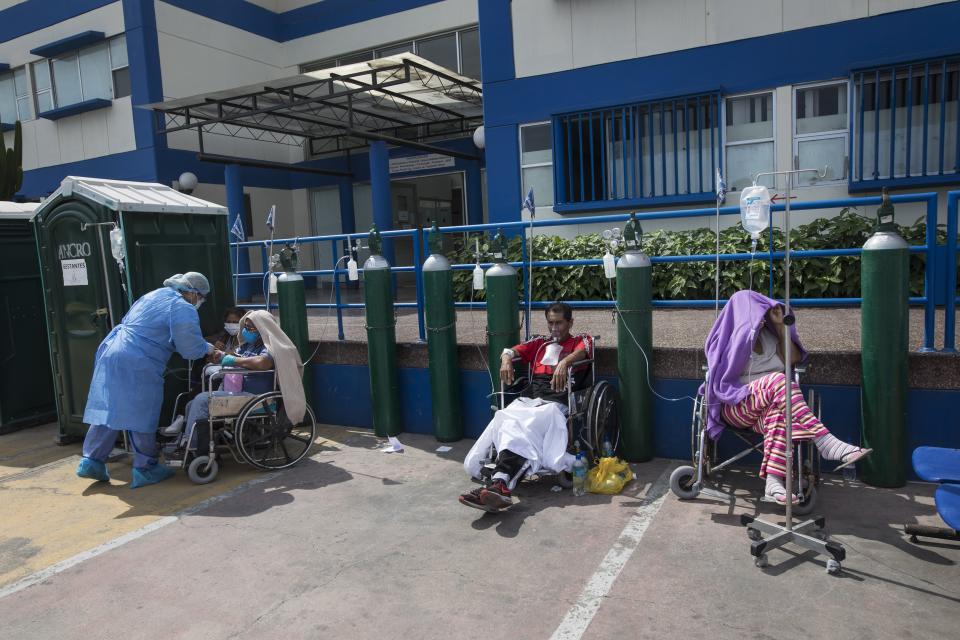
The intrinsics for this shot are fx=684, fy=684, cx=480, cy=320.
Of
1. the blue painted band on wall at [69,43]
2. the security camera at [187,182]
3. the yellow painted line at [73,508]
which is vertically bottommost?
the yellow painted line at [73,508]

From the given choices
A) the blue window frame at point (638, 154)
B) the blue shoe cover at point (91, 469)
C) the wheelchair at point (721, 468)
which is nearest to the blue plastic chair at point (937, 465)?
the wheelchair at point (721, 468)

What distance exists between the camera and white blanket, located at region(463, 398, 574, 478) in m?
4.52

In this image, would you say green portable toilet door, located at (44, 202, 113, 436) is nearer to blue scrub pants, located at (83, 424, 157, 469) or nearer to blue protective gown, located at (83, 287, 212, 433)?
blue protective gown, located at (83, 287, 212, 433)

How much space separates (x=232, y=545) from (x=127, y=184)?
4102 millimetres

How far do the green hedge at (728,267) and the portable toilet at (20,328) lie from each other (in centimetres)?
504

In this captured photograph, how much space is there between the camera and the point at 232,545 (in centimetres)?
418

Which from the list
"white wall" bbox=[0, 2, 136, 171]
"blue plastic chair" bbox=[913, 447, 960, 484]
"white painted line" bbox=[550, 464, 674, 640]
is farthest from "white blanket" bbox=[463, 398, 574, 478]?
"white wall" bbox=[0, 2, 136, 171]

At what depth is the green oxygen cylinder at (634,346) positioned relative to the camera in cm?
503

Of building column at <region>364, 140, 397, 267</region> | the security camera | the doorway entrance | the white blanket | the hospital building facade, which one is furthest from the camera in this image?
the doorway entrance

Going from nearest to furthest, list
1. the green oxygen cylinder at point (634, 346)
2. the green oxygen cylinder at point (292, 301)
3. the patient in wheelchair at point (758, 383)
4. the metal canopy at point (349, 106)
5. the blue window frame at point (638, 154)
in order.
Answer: the patient in wheelchair at point (758, 383), the green oxygen cylinder at point (634, 346), the green oxygen cylinder at point (292, 301), the blue window frame at point (638, 154), the metal canopy at point (349, 106)

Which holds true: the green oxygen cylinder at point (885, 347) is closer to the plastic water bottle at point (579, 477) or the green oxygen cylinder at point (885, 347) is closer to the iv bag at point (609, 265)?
the iv bag at point (609, 265)

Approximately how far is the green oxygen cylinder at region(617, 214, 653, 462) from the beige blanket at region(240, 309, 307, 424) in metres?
2.60

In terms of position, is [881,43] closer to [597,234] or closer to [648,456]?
[597,234]

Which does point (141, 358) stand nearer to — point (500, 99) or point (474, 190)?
point (500, 99)
